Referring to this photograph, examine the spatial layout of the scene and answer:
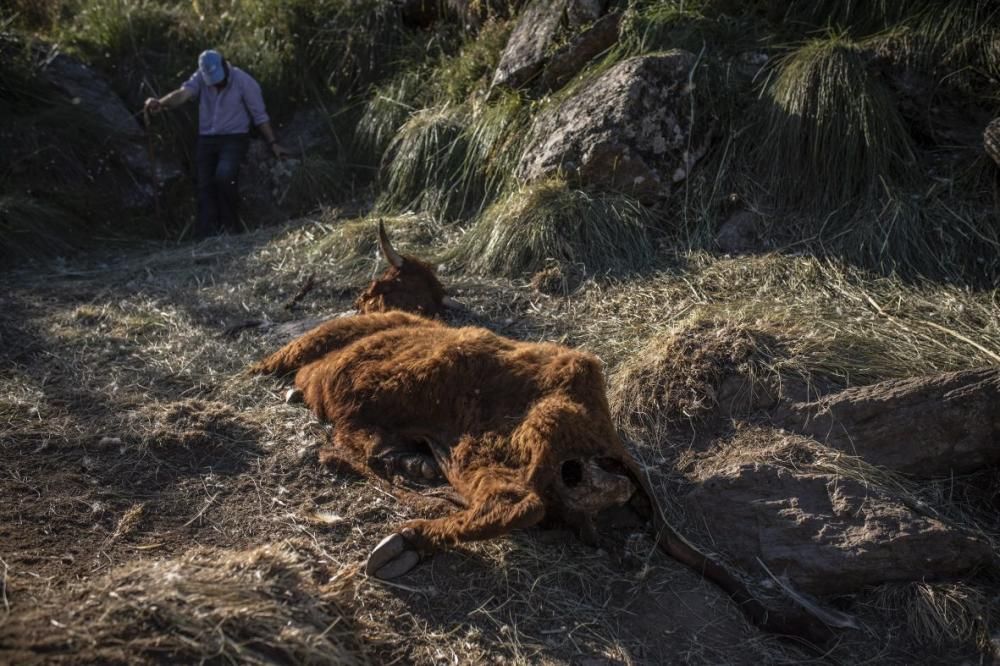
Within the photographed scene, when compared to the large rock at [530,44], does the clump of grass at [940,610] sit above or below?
below

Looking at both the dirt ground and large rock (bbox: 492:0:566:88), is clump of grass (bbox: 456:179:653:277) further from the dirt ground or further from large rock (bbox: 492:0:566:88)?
large rock (bbox: 492:0:566:88)

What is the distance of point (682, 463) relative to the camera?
12.5 ft

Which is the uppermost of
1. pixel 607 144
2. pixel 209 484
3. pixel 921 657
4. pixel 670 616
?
pixel 607 144

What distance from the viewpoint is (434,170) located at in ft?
23.2

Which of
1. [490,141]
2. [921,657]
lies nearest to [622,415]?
[921,657]

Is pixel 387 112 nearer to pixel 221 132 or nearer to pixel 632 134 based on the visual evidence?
pixel 221 132

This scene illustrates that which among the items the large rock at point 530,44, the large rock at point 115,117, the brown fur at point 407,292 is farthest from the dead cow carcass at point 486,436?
the large rock at point 115,117

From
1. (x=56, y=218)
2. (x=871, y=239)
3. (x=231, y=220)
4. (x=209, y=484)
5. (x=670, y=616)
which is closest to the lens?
(x=670, y=616)

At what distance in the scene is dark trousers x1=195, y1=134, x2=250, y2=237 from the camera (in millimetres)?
7906

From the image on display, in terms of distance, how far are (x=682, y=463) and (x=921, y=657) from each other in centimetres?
115

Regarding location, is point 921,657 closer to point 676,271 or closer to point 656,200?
point 676,271

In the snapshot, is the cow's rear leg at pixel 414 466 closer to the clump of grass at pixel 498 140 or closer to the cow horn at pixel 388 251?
the cow horn at pixel 388 251

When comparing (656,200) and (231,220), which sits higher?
(656,200)

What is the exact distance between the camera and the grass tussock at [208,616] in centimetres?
247
